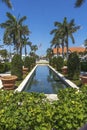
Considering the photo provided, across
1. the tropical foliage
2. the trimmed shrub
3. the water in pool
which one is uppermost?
the tropical foliage

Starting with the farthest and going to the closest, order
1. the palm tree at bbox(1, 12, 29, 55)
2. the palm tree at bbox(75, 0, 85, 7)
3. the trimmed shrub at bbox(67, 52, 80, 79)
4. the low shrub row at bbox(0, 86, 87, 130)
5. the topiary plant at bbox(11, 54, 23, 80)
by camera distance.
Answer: the palm tree at bbox(1, 12, 29, 55), the palm tree at bbox(75, 0, 85, 7), the trimmed shrub at bbox(67, 52, 80, 79), the topiary plant at bbox(11, 54, 23, 80), the low shrub row at bbox(0, 86, 87, 130)

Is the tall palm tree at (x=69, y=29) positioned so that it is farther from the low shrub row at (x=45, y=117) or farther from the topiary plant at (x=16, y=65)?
the low shrub row at (x=45, y=117)

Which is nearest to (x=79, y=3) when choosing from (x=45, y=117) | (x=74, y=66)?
(x=74, y=66)

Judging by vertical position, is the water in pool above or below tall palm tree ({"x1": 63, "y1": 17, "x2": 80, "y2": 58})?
below

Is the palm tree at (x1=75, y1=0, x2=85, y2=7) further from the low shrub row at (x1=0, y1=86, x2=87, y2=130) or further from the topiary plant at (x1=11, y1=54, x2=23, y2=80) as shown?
the low shrub row at (x1=0, y1=86, x2=87, y2=130)

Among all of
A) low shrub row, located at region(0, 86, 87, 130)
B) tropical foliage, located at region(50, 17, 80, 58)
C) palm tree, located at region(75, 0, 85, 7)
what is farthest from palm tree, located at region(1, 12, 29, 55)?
low shrub row, located at region(0, 86, 87, 130)

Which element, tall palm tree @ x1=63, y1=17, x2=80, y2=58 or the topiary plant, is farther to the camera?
tall palm tree @ x1=63, y1=17, x2=80, y2=58

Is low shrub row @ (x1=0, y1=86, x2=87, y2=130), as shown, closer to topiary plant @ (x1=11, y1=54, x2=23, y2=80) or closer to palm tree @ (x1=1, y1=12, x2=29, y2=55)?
topiary plant @ (x1=11, y1=54, x2=23, y2=80)

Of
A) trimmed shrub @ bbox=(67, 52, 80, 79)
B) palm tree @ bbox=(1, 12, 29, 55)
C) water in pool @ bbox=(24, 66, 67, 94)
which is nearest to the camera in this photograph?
water in pool @ bbox=(24, 66, 67, 94)

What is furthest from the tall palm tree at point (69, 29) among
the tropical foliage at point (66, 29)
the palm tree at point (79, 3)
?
the palm tree at point (79, 3)

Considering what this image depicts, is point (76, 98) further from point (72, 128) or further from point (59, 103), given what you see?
point (72, 128)

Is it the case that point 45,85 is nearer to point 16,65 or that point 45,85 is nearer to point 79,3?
point 16,65

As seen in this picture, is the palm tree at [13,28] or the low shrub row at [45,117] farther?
the palm tree at [13,28]

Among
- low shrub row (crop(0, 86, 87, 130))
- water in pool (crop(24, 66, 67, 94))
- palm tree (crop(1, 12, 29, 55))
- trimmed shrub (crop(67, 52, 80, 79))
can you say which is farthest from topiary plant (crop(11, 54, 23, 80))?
palm tree (crop(1, 12, 29, 55))
